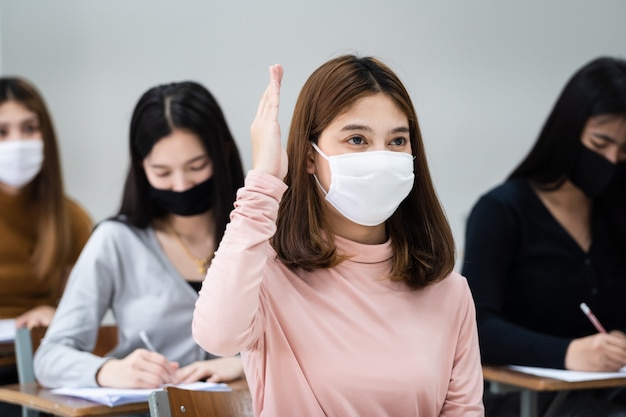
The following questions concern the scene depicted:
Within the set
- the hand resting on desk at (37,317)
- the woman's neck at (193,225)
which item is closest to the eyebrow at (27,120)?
the hand resting on desk at (37,317)

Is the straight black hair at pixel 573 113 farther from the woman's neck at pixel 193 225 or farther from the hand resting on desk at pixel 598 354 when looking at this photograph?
the woman's neck at pixel 193 225

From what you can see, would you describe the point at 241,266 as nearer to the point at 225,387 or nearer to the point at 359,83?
the point at 359,83

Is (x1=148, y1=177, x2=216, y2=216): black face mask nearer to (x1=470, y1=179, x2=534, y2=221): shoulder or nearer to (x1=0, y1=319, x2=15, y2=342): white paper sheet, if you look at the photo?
(x1=0, y1=319, x2=15, y2=342): white paper sheet

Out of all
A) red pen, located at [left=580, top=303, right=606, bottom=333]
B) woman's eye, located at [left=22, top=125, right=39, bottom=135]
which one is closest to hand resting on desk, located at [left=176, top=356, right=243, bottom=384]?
red pen, located at [left=580, top=303, right=606, bottom=333]

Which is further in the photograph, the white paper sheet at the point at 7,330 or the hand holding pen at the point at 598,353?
the white paper sheet at the point at 7,330

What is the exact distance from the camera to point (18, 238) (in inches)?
144

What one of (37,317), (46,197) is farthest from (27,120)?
(37,317)

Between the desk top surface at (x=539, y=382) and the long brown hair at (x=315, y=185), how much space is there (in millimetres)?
688

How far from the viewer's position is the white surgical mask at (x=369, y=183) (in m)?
1.76

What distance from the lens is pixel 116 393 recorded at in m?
2.22

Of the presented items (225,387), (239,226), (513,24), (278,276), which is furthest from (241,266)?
(513,24)

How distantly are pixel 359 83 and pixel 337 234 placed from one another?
0.31 m

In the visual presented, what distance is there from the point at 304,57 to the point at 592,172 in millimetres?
1571

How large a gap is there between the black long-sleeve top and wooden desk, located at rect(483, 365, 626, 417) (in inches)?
10.3
